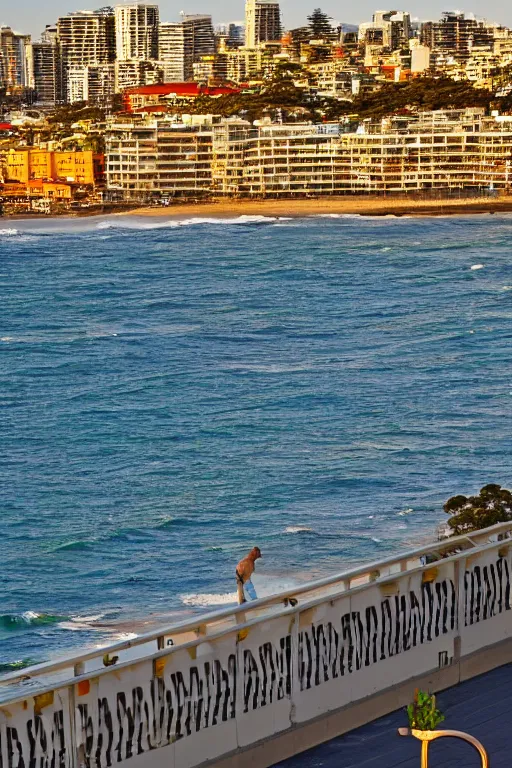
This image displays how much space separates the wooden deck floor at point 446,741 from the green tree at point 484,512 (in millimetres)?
13328

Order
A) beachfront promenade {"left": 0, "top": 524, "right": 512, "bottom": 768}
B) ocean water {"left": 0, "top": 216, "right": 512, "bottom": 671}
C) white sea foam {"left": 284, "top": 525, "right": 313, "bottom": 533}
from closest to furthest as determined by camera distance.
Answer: beachfront promenade {"left": 0, "top": 524, "right": 512, "bottom": 768}, ocean water {"left": 0, "top": 216, "right": 512, "bottom": 671}, white sea foam {"left": 284, "top": 525, "right": 313, "bottom": 533}

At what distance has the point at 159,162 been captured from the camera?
178 metres

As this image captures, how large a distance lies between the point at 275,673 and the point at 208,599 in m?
15.6

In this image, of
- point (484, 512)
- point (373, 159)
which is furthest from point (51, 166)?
point (484, 512)

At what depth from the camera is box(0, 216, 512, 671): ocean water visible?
2678 centimetres

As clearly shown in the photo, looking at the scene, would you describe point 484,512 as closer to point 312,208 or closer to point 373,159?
point 312,208

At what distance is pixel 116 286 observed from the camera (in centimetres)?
10350

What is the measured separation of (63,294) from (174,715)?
93009 mm

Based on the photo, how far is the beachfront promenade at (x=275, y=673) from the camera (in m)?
7.78

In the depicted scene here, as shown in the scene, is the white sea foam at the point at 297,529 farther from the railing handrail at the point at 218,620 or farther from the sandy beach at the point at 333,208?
the sandy beach at the point at 333,208

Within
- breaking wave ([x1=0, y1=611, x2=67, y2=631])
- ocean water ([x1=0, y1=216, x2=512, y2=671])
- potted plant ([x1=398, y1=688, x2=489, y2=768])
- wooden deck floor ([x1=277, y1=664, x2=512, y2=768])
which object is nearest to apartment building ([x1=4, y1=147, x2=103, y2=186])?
ocean water ([x1=0, y1=216, x2=512, y2=671])

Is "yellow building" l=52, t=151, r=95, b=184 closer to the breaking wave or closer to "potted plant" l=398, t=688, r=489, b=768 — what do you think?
the breaking wave

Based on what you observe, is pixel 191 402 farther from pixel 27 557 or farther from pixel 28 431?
pixel 27 557

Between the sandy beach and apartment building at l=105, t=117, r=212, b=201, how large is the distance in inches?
241
